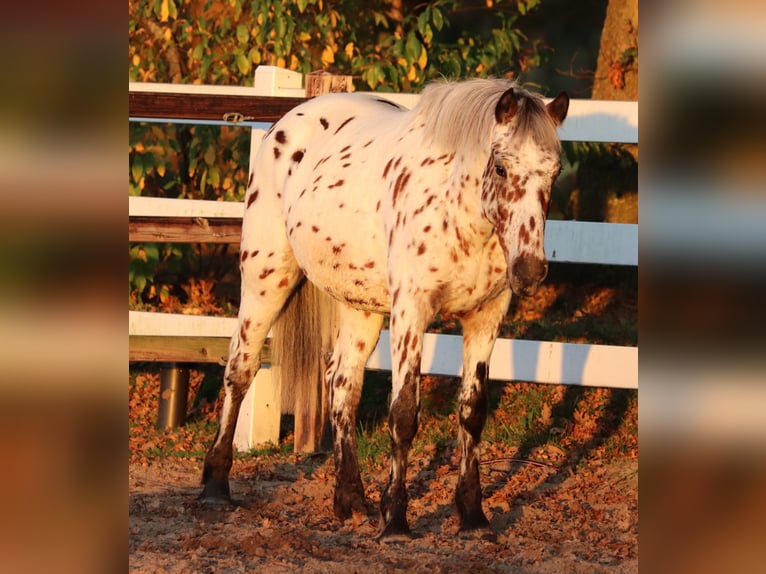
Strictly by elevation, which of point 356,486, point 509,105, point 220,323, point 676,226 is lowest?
point 356,486

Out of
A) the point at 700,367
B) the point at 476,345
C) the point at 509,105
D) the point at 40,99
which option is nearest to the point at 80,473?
the point at 40,99

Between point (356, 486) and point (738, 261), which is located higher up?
point (738, 261)

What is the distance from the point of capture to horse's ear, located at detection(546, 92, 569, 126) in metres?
3.98

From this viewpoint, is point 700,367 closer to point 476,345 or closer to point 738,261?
point 738,261

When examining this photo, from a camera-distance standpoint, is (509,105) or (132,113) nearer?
(509,105)

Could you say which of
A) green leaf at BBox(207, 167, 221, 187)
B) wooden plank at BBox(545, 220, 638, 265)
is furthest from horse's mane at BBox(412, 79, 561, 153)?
green leaf at BBox(207, 167, 221, 187)

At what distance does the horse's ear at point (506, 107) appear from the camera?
380cm

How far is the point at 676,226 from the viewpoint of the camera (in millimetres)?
885

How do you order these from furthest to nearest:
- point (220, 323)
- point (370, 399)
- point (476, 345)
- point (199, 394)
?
1. point (199, 394)
2. point (370, 399)
3. point (220, 323)
4. point (476, 345)

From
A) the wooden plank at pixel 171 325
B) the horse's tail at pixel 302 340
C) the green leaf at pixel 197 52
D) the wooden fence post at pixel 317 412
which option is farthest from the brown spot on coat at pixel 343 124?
the green leaf at pixel 197 52

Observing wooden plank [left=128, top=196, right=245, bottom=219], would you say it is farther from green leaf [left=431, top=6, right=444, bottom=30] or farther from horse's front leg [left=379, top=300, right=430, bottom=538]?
horse's front leg [left=379, top=300, right=430, bottom=538]

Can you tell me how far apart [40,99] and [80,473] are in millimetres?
334

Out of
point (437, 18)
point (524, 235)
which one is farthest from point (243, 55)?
point (524, 235)

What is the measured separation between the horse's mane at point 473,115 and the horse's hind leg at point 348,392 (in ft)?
3.87
